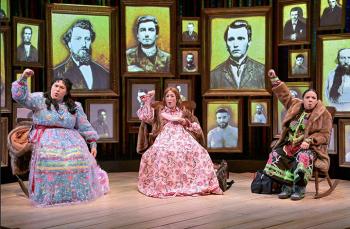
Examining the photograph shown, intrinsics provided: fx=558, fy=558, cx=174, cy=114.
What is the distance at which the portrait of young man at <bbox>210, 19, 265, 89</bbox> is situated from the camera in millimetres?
8555

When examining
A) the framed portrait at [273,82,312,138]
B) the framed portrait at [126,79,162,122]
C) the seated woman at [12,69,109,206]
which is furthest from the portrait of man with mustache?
the seated woman at [12,69,109,206]

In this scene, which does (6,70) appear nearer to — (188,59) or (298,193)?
(188,59)

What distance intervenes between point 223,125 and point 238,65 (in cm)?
96

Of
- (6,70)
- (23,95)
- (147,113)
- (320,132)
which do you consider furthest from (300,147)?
(6,70)

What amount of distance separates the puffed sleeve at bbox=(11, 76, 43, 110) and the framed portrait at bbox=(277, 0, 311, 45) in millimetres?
4010

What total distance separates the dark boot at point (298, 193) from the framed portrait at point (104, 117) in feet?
10.9

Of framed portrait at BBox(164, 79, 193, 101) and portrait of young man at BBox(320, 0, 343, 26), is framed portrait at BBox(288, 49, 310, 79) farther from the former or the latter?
framed portrait at BBox(164, 79, 193, 101)

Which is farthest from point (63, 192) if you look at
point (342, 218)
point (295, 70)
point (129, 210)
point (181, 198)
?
point (295, 70)

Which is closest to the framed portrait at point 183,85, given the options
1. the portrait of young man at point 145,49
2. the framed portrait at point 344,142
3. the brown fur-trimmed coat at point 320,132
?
the portrait of young man at point 145,49

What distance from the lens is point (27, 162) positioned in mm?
6305

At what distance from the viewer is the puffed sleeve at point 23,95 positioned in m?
5.66

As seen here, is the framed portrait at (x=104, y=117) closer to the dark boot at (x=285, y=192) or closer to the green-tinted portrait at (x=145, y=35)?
the green-tinted portrait at (x=145, y=35)

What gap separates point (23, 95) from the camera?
5695mm

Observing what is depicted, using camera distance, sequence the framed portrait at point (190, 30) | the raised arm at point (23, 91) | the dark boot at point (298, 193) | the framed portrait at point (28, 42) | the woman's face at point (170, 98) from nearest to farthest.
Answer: the raised arm at point (23, 91) → the dark boot at point (298, 193) → the woman's face at point (170, 98) → the framed portrait at point (28, 42) → the framed portrait at point (190, 30)
